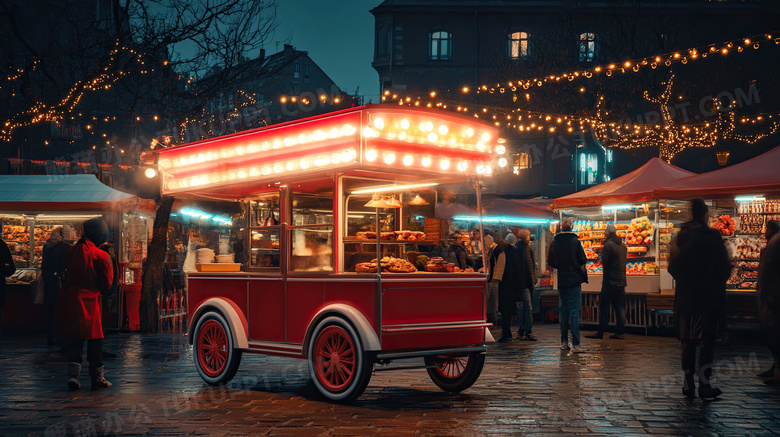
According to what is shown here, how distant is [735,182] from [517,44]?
2507cm

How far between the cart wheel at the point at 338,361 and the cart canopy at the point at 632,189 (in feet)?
32.9

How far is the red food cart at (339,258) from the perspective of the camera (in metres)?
7.72

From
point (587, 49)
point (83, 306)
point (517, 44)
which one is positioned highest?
point (517, 44)

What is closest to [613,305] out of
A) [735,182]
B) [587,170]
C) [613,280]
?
[613,280]

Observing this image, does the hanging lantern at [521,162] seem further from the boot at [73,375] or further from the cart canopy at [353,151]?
the boot at [73,375]

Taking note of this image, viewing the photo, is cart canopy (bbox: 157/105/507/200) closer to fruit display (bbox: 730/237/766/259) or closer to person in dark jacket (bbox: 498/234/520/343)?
person in dark jacket (bbox: 498/234/520/343)

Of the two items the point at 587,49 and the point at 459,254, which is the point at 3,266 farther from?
the point at 587,49

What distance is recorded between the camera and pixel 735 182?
49.1 feet

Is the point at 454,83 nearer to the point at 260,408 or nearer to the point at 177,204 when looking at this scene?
the point at 177,204

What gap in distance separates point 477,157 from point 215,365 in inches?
153

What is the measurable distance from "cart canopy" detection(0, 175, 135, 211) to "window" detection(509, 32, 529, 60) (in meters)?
24.5

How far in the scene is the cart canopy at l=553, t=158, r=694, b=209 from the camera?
54.9ft

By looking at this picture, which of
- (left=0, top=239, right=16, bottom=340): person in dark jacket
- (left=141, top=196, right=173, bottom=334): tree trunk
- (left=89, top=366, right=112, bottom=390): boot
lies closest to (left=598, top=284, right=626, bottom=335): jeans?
(left=141, top=196, right=173, bottom=334): tree trunk

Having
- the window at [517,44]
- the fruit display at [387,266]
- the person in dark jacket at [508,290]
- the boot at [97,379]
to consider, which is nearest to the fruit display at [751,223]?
the person in dark jacket at [508,290]
